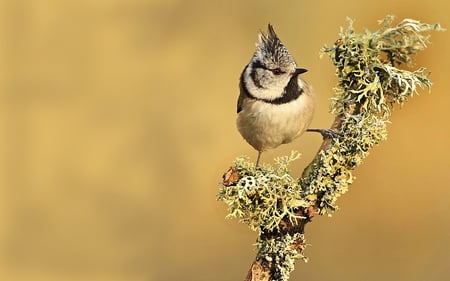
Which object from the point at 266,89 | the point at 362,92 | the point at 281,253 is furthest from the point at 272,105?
the point at 281,253

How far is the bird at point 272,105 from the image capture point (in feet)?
5.69

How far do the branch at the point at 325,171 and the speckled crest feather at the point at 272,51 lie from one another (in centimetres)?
20

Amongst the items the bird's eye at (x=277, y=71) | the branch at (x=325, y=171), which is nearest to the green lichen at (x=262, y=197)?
the branch at (x=325, y=171)

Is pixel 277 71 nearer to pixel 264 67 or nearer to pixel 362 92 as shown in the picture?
pixel 264 67

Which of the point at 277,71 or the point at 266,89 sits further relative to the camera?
the point at 266,89

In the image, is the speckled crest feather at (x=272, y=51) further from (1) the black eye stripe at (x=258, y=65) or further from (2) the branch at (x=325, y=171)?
(2) the branch at (x=325, y=171)

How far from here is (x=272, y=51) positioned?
1646 mm

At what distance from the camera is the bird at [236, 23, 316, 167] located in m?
1.73

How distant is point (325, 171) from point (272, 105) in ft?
1.56

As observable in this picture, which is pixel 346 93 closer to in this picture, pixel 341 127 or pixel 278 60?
pixel 341 127

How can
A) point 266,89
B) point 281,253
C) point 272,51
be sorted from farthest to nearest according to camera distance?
1. point 266,89
2. point 272,51
3. point 281,253

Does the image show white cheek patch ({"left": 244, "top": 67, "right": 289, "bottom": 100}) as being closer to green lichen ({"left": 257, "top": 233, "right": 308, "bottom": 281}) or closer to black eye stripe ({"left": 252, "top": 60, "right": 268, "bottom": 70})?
black eye stripe ({"left": 252, "top": 60, "right": 268, "bottom": 70})

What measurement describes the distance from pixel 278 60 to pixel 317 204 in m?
0.42

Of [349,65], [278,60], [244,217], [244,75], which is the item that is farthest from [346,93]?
[244,75]
